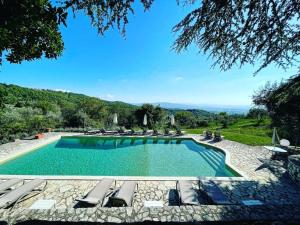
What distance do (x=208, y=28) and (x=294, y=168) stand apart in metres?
7.10

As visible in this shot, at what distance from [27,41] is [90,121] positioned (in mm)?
21812

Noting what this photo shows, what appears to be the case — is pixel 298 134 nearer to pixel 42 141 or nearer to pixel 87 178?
pixel 87 178

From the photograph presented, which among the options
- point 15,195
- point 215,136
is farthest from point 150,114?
point 15,195

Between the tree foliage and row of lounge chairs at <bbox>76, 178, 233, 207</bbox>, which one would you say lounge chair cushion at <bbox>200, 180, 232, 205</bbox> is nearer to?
row of lounge chairs at <bbox>76, 178, 233, 207</bbox>

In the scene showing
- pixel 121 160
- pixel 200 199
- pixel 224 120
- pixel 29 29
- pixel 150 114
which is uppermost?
pixel 29 29

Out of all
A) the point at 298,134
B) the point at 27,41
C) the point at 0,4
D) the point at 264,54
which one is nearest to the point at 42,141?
the point at 27,41

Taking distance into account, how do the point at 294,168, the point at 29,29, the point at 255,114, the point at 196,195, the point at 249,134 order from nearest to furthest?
the point at 29,29 < the point at 196,195 < the point at 294,168 < the point at 249,134 < the point at 255,114

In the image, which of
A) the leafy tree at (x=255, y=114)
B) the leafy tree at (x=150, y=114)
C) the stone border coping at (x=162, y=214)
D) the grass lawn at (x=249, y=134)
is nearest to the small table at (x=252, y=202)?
the stone border coping at (x=162, y=214)

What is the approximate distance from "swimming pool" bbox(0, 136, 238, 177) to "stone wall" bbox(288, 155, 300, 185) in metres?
2.30

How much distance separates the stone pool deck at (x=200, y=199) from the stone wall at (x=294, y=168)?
0.25 meters

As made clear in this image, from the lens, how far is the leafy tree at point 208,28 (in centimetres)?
379

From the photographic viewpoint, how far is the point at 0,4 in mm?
2963

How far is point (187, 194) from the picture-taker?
21.2 feet

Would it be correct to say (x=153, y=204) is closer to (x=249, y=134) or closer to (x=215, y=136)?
(x=215, y=136)
